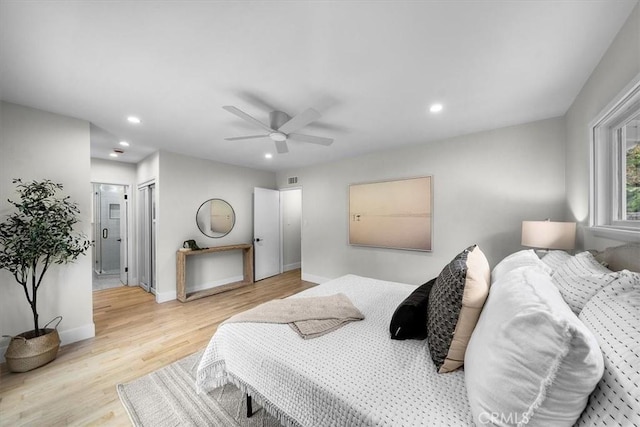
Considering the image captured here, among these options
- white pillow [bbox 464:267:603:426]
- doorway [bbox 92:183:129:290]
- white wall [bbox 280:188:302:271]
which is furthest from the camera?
white wall [bbox 280:188:302:271]

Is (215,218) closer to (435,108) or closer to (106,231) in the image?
(106,231)

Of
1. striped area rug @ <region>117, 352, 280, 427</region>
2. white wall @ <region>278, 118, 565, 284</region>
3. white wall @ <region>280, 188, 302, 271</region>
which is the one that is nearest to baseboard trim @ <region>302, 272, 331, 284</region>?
white wall @ <region>278, 118, 565, 284</region>

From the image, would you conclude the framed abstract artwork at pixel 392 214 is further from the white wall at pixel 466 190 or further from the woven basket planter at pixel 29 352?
the woven basket planter at pixel 29 352

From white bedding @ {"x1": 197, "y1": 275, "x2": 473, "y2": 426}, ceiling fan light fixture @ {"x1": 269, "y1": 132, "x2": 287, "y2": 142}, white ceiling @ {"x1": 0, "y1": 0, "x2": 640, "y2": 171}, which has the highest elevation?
white ceiling @ {"x1": 0, "y1": 0, "x2": 640, "y2": 171}

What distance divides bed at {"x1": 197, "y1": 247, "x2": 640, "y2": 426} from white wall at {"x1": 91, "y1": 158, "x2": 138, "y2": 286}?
419 centimetres

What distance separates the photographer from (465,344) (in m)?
1.09

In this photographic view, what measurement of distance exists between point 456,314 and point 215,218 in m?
4.26

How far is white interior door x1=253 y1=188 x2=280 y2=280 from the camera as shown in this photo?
4.93 metres

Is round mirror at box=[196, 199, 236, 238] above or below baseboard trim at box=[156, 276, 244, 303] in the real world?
above

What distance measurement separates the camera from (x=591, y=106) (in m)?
1.85

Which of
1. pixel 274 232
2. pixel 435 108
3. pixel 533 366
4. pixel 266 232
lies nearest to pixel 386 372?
pixel 533 366

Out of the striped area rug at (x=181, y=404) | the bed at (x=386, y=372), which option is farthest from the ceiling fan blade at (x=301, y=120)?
the striped area rug at (x=181, y=404)

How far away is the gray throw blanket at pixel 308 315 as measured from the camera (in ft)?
5.09

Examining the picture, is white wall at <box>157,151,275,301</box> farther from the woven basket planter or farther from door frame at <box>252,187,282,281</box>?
the woven basket planter
